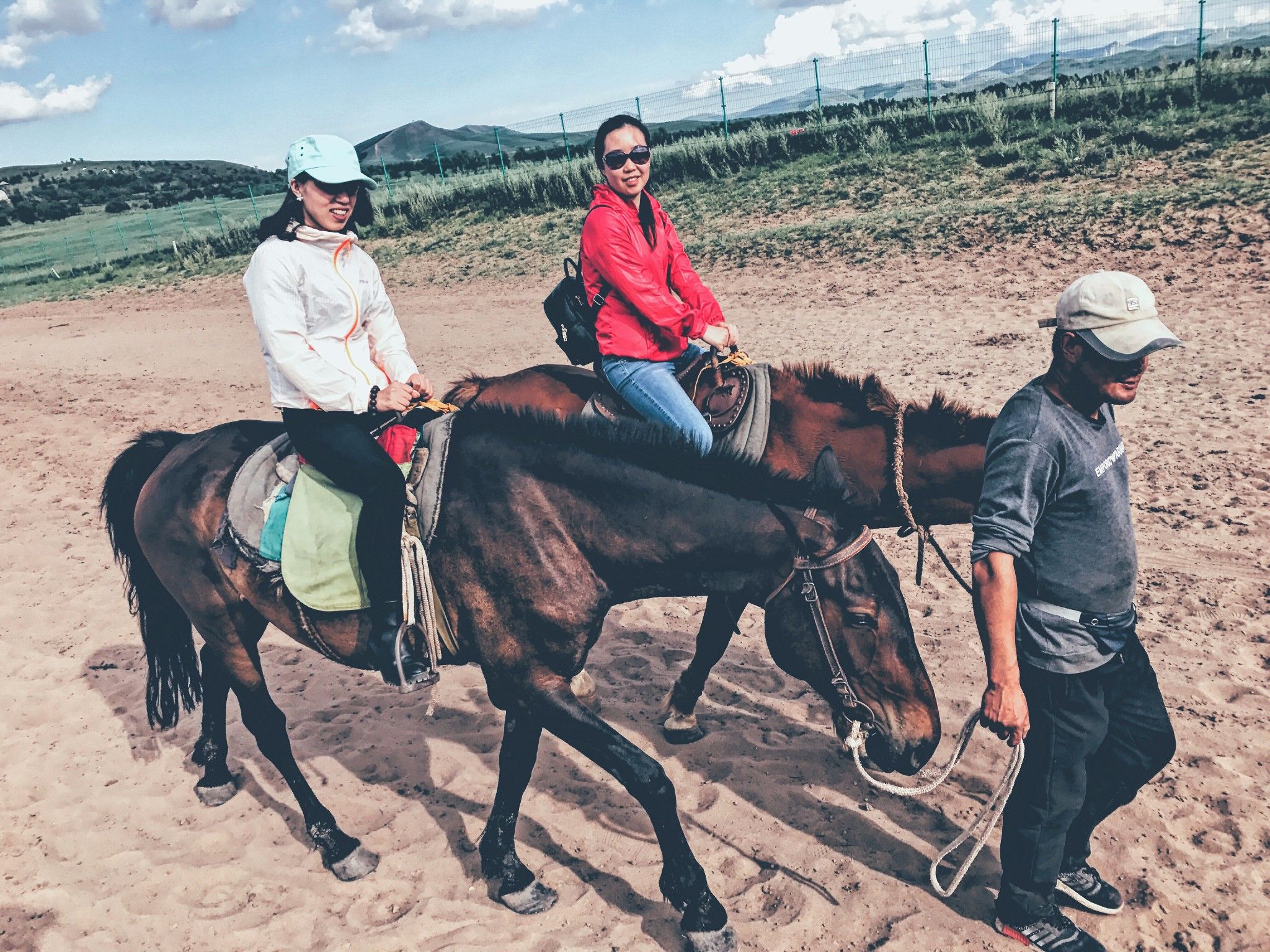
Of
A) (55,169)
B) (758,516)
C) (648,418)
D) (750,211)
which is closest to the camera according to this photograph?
(758,516)

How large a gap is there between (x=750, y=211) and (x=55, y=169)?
9500 centimetres

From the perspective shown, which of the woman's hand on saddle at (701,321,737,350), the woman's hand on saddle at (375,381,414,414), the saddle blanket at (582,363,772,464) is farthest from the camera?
the woman's hand on saddle at (701,321,737,350)

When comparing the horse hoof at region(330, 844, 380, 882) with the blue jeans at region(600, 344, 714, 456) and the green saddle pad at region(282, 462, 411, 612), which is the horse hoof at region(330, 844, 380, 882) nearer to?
the green saddle pad at region(282, 462, 411, 612)

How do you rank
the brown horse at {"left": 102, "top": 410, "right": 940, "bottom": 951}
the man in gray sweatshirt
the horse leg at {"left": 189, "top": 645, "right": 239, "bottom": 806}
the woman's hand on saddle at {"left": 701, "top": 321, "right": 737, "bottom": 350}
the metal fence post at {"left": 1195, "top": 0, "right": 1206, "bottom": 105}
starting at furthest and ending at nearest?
the metal fence post at {"left": 1195, "top": 0, "right": 1206, "bottom": 105}, the horse leg at {"left": 189, "top": 645, "right": 239, "bottom": 806}, the woman's hand on saddle at {"left": 701, "top": 321, "right": 737, "bottom": 350}, the brown horse at {"left": 102, "top": 410, "right": 940, "bottom": 951}, the man in gray sweatshirt

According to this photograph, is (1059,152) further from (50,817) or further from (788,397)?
(50,817)

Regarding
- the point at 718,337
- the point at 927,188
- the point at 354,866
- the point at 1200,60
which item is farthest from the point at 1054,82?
the point at 354,866

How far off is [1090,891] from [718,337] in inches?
110

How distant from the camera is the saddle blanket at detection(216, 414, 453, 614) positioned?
3.34 metres

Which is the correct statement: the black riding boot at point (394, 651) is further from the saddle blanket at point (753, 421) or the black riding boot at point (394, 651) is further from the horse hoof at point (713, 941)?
the horse hoof at point (713, 941)

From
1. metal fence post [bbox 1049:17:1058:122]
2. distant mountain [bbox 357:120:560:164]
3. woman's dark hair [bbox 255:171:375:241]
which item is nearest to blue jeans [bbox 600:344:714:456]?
woman's dark hair [bbox 255:171:375:241]

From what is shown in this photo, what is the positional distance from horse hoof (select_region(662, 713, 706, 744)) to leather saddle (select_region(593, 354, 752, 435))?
5.08ft

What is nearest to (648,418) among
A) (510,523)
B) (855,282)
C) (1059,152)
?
(510,523)

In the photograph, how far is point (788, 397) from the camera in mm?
4102

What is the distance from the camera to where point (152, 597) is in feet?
14.6
